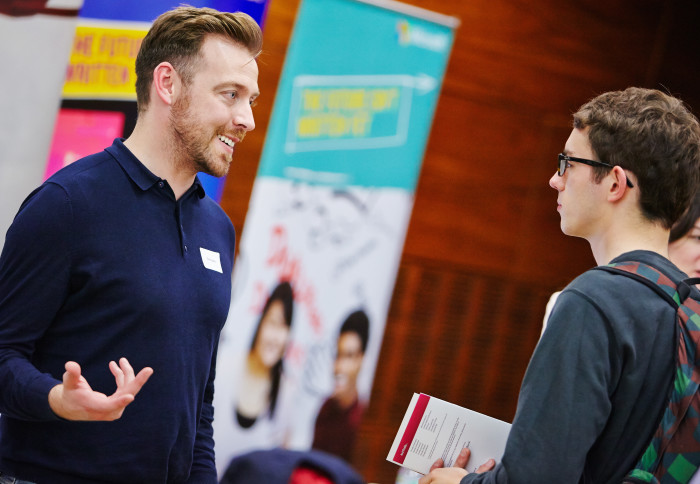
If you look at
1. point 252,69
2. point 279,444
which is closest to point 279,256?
point 279,444

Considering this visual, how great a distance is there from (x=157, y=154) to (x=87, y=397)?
65cm

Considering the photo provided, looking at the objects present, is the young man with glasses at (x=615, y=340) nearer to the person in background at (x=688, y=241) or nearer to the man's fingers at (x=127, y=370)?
the man's fingers at (x=127, y=370)

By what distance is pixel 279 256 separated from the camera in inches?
156

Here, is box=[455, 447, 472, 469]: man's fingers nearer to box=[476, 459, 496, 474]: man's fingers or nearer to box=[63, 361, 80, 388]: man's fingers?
box=[476, 459, 496, 474]: man's fingers

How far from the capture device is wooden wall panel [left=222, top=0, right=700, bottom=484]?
4598 millimetres

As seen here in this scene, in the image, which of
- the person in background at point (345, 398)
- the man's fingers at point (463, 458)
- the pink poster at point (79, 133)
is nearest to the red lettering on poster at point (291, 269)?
the person in background at point (345, 398)

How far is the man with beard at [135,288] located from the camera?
5.25ft

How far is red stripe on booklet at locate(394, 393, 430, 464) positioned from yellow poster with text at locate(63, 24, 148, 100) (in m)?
1.92

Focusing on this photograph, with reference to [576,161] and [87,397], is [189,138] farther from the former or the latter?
[576,161]

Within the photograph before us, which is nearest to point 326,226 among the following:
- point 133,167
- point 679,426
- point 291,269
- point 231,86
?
point 291,269

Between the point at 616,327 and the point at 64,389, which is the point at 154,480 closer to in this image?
the point at 64,389

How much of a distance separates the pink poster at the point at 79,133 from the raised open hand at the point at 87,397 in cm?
183

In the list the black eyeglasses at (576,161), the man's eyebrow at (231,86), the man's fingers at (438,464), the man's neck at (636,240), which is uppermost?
the man's eyebrow at (231,86)

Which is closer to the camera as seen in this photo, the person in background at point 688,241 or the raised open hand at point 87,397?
the raised open hand at point 87,397
